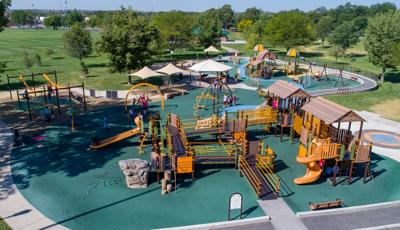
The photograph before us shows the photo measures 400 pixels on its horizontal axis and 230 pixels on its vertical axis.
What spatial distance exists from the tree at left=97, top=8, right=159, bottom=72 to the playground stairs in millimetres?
25050

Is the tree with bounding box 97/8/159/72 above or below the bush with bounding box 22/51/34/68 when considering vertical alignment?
above

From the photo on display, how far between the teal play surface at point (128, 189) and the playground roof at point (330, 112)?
3.51 metres

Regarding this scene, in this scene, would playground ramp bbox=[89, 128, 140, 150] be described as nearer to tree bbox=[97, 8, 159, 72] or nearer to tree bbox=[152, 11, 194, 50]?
tree bbox=[97, 8, 159, 72]

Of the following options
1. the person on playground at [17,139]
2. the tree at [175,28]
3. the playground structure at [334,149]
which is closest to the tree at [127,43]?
the person on playground at [17,139]

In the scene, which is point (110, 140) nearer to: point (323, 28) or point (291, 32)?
point (291, 32)

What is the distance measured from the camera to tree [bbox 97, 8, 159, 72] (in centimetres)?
3975

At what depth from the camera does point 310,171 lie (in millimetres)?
19016

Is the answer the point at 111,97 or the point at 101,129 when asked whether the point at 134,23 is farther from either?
the point at 101,129

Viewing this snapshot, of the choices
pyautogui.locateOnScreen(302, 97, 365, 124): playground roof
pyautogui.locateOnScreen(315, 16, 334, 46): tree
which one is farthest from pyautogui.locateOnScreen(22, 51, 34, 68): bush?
pyautogui.locateOnScreen(315, 16, 334, 46): tree

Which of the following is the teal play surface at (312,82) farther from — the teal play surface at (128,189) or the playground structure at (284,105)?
the teal play surface at (128,189)

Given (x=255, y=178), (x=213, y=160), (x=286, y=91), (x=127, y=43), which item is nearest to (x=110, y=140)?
(x=213, y=160)

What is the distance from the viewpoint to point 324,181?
63.6 feet

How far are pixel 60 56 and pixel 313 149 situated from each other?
64851mm

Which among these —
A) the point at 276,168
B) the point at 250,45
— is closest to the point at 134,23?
the point at 276,168
